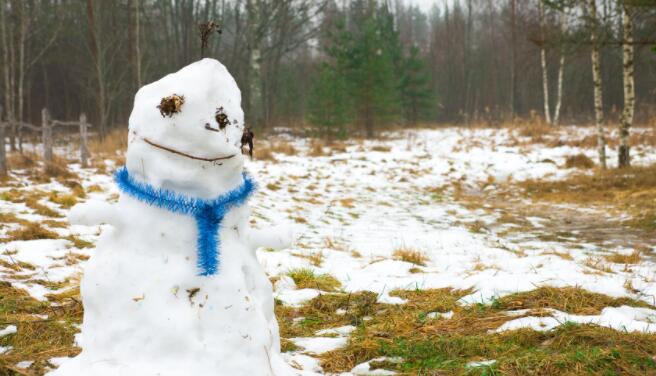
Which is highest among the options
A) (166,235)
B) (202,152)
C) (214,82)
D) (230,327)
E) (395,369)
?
(214,82)

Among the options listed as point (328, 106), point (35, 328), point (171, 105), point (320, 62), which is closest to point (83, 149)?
point (35, 328)

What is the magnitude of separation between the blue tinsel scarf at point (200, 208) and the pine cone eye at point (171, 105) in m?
0.28

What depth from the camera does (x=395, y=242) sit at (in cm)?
584

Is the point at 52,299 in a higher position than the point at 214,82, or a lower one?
lower

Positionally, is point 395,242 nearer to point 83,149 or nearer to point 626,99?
point 83,149

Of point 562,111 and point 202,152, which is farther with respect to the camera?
point 562,111

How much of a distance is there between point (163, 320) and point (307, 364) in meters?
0.97

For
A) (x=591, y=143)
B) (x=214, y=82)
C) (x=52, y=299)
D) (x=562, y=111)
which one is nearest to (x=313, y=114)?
(x=591, y=143)

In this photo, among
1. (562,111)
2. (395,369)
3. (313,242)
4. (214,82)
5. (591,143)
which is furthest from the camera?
A: (562,111)

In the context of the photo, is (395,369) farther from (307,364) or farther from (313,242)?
(313,242)

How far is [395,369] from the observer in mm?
2355

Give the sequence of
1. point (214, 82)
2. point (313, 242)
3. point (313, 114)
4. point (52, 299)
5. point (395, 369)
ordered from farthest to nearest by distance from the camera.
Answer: point (313, 114) → point (313, 242) → point (52, 299) → point (395, 369) → point (214, 82)

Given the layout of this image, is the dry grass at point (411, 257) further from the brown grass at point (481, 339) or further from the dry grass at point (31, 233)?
the dry grass at point (31, 233)

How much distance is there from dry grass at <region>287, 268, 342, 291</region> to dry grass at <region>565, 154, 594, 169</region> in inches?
383
